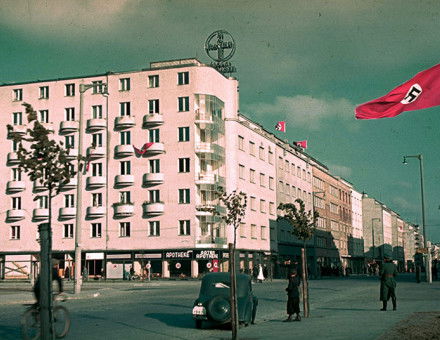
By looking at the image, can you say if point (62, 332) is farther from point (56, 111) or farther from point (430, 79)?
point (56, 111)

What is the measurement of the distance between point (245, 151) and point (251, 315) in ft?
204

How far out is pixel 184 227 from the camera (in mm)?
70812

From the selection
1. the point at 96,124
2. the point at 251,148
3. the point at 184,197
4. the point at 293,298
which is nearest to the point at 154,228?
the point at 184,197

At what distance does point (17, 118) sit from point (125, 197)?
1675 cm

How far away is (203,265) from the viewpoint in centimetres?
7031

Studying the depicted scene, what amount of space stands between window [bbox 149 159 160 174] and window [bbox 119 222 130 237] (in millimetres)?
6164

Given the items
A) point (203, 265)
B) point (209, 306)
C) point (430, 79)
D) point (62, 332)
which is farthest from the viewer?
point (203, 265)

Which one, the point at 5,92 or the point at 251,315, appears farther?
the point at 5,92

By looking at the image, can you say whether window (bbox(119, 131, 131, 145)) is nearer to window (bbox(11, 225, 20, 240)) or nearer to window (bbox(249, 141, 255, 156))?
window (bbox(249, 141, 255, 156))

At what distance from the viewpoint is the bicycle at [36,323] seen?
46.8ft

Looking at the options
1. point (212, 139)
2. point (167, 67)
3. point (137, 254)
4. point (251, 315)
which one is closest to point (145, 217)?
point (137, 254)

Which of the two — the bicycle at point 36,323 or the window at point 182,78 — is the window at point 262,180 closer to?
the window at point 182,78

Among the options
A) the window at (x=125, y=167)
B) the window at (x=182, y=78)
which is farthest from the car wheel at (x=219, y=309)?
the window at (x=125, y=167)

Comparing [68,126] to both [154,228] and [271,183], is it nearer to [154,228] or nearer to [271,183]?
[154,228]
